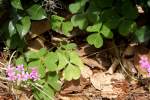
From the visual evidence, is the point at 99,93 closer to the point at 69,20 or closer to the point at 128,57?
the point at 128,57

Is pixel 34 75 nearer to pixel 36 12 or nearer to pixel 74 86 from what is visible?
pixel 74 86

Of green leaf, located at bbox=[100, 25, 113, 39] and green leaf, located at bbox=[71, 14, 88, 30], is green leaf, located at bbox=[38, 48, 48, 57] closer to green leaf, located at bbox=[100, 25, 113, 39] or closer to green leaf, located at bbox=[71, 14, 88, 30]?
green leaf, located at bbox=[71, 14, 88, 30]

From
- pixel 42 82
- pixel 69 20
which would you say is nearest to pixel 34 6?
pixel 69 20

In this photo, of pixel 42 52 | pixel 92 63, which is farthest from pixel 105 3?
A: pixel 42 52

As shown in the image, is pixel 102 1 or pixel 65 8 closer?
pixel 102 1

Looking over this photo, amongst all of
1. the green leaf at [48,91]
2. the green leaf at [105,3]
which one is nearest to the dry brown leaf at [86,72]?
the green leaf at [48,91]

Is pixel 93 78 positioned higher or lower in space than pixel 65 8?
lower

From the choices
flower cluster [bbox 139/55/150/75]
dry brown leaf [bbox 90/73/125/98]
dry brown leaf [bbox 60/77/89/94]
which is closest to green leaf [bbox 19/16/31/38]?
dry brown leaf [bbox 60/77/89/94]
